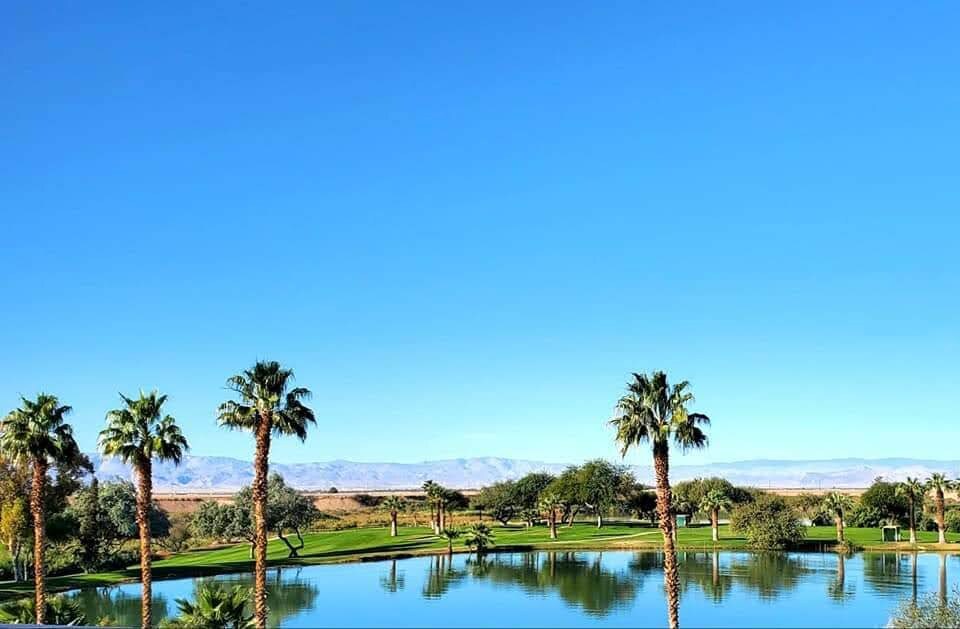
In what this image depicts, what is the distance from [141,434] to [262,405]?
5.03 m

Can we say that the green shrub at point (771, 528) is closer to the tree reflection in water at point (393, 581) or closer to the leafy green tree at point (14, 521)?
the tree reflection in water at point (393, 581)

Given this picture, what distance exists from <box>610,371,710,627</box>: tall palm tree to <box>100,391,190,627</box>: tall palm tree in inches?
675

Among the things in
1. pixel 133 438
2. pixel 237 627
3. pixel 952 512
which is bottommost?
pixel 952 512

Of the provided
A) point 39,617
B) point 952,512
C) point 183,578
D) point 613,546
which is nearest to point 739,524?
point 613,546

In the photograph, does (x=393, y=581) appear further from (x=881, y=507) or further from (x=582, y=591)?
(x=881, y=507)

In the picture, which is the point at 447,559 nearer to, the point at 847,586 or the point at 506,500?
the point at 847,586

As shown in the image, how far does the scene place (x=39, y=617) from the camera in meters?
32.2

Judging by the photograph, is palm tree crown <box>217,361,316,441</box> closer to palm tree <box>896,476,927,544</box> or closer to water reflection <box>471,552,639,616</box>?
water reflection <box>471,552,639,616</box>

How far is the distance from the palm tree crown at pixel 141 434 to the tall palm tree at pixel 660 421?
17.1m

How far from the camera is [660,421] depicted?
37.5 metres

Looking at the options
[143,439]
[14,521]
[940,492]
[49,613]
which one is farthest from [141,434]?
[940,492]

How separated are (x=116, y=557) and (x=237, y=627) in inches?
1779

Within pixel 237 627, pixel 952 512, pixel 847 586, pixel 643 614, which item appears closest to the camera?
pixel 237 627

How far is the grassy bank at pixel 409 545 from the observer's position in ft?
229
